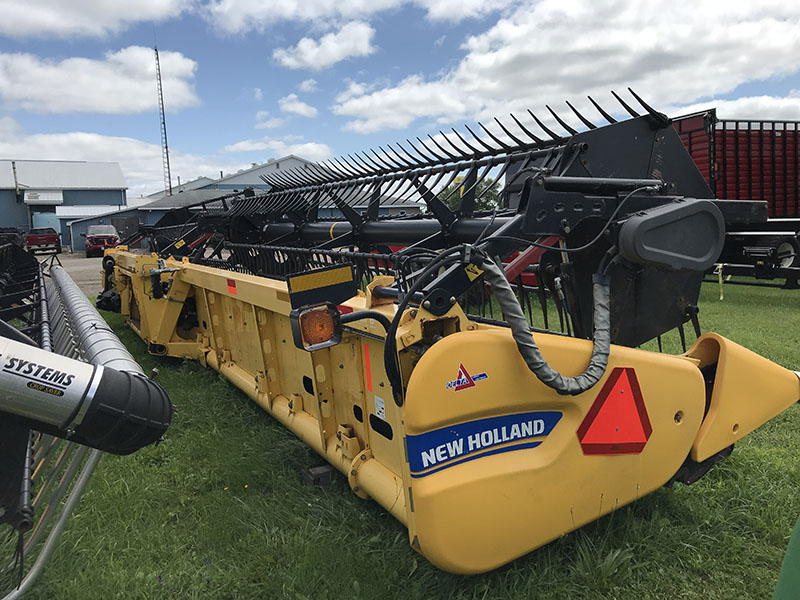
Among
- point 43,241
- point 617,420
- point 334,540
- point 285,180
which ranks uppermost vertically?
point 285,180

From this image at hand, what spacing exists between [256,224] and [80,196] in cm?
4821

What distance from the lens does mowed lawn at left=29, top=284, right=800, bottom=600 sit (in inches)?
89.0

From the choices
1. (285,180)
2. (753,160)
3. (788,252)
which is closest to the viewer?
(285,180)

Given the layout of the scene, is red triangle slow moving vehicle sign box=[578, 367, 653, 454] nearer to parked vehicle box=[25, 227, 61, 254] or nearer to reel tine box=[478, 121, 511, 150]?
reel tine box=[478, 121, 511, 150]

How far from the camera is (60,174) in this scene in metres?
49.5

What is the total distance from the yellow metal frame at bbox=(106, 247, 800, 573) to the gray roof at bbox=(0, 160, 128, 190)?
51.6 metres

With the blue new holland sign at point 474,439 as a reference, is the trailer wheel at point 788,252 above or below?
below

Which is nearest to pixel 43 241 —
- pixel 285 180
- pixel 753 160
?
pixel 285 180

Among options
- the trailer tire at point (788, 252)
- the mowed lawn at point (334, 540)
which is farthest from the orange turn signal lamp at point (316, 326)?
the trailer tire at point (788, 252)

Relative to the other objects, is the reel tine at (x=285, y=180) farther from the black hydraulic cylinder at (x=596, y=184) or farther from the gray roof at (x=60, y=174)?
the gray roof at (x=60, y=174)

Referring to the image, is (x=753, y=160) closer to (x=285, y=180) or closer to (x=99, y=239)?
(x=285, y=180)

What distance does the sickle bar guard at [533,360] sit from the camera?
1972 millimetres

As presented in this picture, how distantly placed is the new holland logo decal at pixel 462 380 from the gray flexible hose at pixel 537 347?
0.59 ft

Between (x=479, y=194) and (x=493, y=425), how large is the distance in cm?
176
